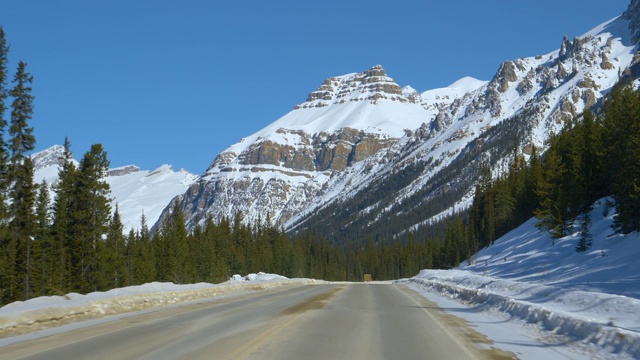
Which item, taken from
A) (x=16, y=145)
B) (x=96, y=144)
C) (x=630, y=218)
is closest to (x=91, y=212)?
(x=96, y=144)

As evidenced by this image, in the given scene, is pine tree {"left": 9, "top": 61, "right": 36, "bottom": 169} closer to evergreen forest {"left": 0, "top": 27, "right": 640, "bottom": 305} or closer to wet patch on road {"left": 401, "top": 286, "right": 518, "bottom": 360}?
evergreen forest {"left": 0, "top": 27, "right": 640, "bottom": 305}

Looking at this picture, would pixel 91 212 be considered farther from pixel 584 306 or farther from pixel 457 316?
pixel 584 306

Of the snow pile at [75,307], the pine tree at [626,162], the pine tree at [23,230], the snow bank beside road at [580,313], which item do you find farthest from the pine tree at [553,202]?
the pine tree at [23,230]

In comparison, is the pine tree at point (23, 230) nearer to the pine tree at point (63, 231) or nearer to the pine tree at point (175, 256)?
the pine tree at point (63, 231)

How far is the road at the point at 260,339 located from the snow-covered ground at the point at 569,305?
1759 millimetres

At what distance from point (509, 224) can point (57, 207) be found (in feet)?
236

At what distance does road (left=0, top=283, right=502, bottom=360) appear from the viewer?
11.0 m

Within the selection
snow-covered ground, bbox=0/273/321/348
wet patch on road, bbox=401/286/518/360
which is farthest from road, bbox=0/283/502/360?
snow-covered ground, bbox=0/273/321/348

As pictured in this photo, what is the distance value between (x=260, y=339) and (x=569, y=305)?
1036cm

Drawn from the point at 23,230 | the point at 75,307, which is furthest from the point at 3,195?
the point at 75,307

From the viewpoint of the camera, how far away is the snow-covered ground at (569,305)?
12133mm

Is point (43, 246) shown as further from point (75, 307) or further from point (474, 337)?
point (474, 337)

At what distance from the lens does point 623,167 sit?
40.5 metres

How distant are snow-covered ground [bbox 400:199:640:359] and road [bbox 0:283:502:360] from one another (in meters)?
1.76
